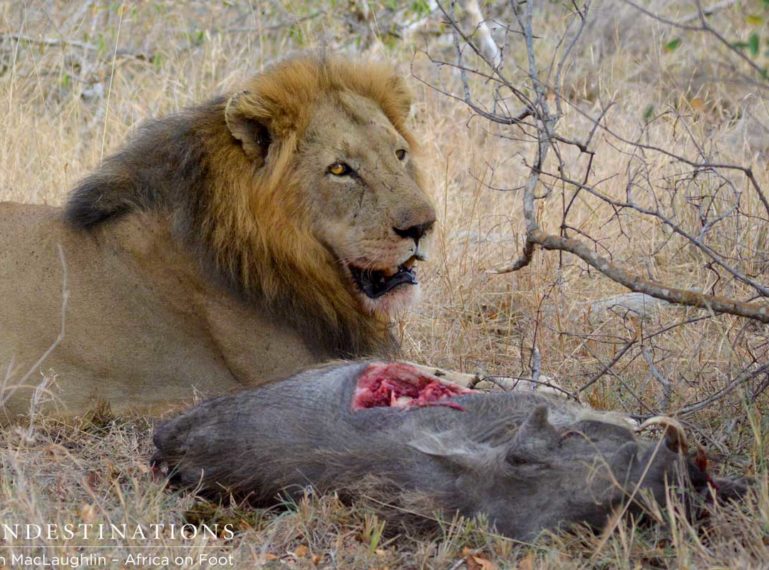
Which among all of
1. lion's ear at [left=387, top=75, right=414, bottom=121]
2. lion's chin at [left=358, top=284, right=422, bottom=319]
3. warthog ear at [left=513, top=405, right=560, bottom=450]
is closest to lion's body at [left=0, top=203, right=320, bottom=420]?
lion's chin at [left=358, top=284, right=422, bottom=319]

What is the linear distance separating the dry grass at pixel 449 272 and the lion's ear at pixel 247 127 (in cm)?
110

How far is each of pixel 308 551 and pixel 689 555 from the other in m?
1.01

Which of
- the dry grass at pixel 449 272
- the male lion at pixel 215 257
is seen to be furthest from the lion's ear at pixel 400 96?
the dry grass at pixel 449 272

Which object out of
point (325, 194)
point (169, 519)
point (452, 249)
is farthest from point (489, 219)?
point (169, 519)

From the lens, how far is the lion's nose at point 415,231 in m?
4.11

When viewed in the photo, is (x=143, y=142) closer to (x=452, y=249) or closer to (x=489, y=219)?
(x=452, y=249)

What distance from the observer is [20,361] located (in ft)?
13.6

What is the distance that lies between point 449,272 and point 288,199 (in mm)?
1701

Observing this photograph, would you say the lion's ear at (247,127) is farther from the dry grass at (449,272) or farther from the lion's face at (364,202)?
the dry grass at (449,272)

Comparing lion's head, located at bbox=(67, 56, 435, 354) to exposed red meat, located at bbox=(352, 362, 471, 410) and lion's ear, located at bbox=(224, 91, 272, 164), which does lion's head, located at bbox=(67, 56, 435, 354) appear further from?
exposed red meat, located at bbox=(352, 362, 471, 410)

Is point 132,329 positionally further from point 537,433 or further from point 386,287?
point 537,433

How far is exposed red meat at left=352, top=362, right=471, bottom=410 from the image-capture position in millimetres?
3314

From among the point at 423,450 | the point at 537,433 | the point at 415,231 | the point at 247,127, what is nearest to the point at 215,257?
the point at 247,127

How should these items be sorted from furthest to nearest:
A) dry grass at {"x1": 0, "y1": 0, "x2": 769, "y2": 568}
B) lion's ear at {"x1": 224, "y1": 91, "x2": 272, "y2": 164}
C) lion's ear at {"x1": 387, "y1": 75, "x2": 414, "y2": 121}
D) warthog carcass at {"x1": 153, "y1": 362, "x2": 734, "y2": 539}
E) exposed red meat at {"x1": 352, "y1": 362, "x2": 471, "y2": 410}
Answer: lion's ear at {"x1": 387, "y1": 75, "x2": 414, "y2": 121}
lion's ear at {"x1": 224, "y1": 91, "x2": 272, "y2": 164}
exposed red meat at {"x1": 352, "y1": 362, "x2": 471, "y2": 410}
dry grass at {"x1": 0, "y1": 0, "x2": 769, "y2": 568}
warthog carcass at {"x1": 153, "y1": 362, "x2": 734, "y2": 539}
